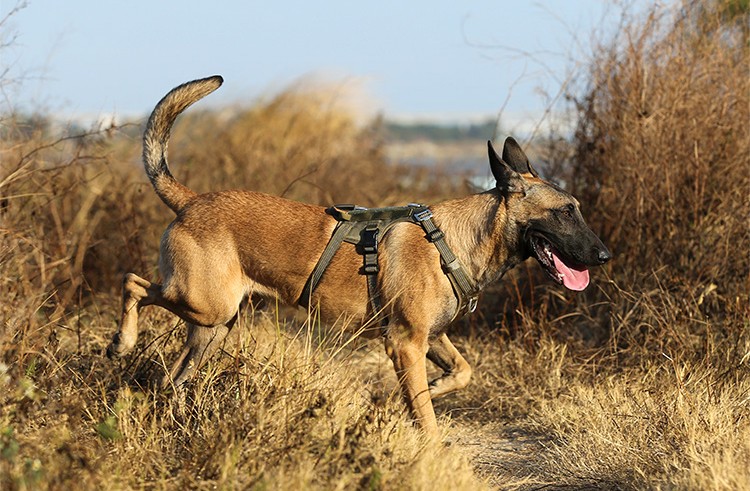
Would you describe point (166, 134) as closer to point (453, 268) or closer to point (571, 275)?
point (453, 268)

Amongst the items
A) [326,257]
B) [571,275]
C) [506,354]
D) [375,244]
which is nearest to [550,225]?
[571,275]

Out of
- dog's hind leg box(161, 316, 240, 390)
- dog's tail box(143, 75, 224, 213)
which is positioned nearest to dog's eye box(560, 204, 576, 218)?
dog's hind leg box(161, 316, 240, 390)

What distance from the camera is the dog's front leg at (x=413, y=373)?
524 centimetres

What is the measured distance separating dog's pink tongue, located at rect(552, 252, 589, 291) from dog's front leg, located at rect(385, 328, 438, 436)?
867mm

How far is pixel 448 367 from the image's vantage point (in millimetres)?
5848

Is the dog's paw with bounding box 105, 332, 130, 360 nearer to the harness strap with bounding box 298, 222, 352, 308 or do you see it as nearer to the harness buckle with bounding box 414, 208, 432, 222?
the harness strap with bounding box 298, 222, 352, 308

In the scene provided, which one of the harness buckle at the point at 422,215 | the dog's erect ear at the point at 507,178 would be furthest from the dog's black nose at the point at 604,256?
the harness buckle at the point at 422,215

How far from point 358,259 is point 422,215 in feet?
1.47

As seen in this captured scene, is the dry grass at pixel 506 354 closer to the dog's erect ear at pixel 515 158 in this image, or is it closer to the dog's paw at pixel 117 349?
the dog's paw at pixel 117 349

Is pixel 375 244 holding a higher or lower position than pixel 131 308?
higher

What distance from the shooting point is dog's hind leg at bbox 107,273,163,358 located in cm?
541

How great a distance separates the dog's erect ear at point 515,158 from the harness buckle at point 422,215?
55 cm

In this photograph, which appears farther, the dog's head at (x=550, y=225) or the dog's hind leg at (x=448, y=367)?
the dog's hind leg at (x=448, y=367)

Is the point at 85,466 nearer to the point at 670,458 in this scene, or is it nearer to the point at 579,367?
the point at 670,458
